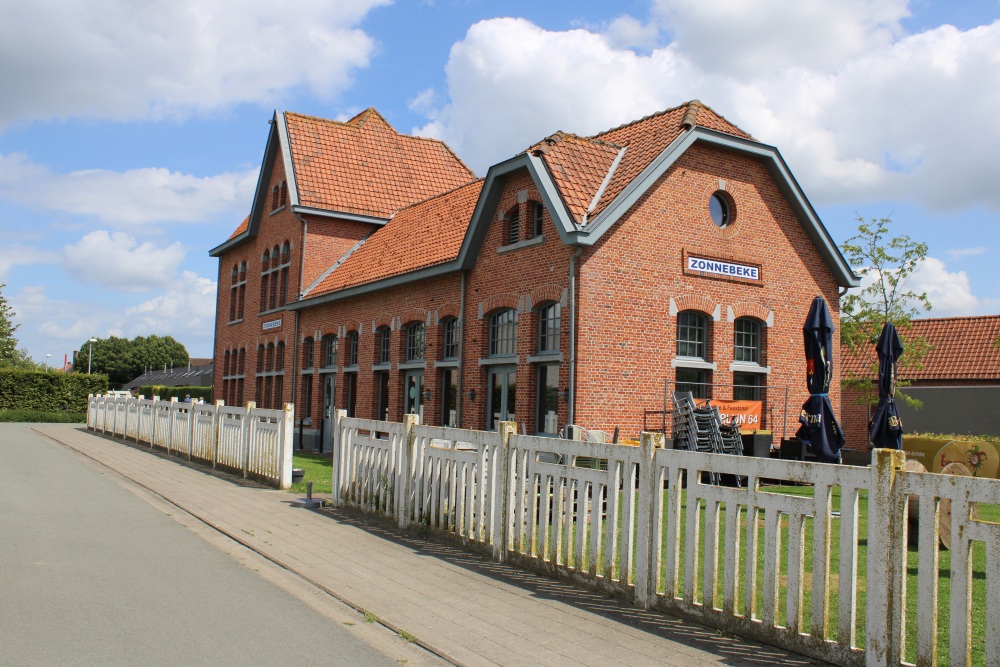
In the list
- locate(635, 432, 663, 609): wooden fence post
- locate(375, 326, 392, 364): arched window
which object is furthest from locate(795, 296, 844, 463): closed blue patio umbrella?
locate(375, 326, 392, 364): arched window

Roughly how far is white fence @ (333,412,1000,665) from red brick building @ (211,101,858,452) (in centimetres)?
659

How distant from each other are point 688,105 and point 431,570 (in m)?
13.5

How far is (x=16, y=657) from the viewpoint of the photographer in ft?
16.8

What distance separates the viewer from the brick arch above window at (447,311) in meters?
19.4

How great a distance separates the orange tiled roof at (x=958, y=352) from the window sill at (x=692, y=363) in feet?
54.5

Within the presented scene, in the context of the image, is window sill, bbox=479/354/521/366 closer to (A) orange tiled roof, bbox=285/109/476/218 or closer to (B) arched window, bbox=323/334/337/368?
(B) arched window, bbox=323/334/337/368

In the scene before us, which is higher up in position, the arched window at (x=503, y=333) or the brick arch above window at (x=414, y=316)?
the brick arch above window at (x=414, y=316)

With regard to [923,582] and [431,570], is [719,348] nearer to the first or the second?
[431,570]

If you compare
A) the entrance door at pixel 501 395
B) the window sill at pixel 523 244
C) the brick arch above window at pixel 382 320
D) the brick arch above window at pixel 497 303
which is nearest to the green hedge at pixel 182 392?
the brick arch above window at pixel 382 320

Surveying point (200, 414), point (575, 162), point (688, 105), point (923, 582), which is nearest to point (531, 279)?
point (575, 162)

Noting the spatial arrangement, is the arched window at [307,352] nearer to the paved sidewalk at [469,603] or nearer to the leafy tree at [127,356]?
the paved sidewalk at [469,603]

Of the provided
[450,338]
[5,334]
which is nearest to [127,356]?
[5,334]

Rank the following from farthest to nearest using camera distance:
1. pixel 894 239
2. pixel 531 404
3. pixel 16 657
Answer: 1. pixel 894 239
2. pixel 531 404
3. pixel 16 657

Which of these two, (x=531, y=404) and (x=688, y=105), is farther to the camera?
(x=688, y=105)
